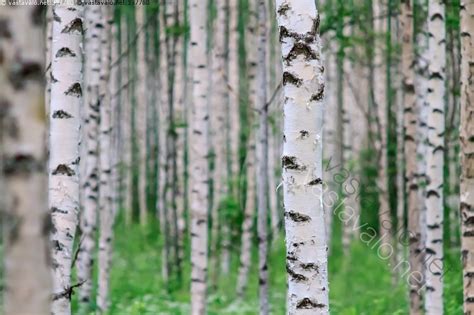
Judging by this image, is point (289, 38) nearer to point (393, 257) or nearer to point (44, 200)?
point (44, 200)

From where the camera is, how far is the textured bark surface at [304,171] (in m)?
5.11

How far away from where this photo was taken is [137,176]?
28.7 metres

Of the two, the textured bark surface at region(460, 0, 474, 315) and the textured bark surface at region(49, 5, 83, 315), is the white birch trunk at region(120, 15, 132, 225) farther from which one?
the textured bark surface at region(49, 5, 83, 315)

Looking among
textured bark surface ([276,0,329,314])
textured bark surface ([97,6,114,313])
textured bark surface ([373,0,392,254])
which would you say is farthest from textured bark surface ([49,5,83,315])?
textured bark surface ([373,0,392,254])

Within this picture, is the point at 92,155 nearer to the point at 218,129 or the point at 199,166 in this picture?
the point at 199,166

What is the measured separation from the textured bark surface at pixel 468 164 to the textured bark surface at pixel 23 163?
4.58m

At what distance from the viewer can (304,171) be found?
5.12 meters

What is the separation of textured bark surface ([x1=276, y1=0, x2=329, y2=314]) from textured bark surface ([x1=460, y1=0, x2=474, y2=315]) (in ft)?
6.29

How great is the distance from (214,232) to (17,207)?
1398 centimetres

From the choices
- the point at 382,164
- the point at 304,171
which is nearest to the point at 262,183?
the point at 382,164

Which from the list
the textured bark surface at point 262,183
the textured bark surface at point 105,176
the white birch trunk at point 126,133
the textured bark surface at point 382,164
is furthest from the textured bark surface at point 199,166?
the white birch trunk at point 126,133

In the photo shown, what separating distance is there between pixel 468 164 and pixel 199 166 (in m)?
4.22

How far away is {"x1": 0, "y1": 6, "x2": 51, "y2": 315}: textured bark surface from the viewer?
263 cm

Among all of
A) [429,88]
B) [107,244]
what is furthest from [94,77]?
[429,88]
